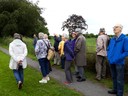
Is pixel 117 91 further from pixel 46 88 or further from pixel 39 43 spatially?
pixel 39 43

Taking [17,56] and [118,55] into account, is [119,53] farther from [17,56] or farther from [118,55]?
[17,56]

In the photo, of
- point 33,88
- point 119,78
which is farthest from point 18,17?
point 119,78

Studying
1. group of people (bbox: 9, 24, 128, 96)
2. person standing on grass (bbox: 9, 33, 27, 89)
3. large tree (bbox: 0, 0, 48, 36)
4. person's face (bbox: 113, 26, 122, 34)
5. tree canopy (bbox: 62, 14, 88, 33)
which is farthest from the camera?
tree canopy (bbox: 62, 14, 88, 33)

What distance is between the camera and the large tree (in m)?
41.6

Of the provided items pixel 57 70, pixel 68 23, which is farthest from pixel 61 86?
pixel 68 23

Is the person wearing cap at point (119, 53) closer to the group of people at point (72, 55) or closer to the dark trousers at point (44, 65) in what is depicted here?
the group of people at point (72, 55)

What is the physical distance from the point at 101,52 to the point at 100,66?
58 cm

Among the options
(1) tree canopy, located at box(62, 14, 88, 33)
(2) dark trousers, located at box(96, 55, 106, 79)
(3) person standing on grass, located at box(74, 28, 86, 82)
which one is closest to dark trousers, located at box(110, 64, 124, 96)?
→ (3) person standing on grass, located at box(74, 28, 86, 82)

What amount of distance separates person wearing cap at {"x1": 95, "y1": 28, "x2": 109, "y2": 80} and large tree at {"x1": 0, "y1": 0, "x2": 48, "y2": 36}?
30219 mm

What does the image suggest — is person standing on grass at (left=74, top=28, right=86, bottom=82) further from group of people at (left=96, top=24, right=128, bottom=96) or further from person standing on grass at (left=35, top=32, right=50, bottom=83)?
group of people at (left=96, top=24, right=128, bottom=96)

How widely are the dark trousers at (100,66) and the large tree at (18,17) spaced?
3017 centimetres

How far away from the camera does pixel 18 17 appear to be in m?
41.9

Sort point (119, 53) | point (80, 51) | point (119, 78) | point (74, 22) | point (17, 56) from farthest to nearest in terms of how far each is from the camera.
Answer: point (74, 22) → point (80, 51) → point (17, 56) → point (119, 78) → point (119, 53)

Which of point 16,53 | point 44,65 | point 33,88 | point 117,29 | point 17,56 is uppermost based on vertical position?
point 117,29
